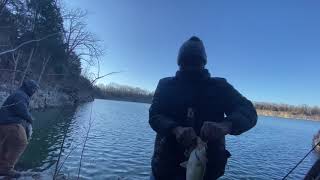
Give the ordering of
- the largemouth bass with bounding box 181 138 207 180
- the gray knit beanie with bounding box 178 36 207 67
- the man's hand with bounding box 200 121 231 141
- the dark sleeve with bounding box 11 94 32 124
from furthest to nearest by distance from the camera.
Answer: the dark sleeve with bounding box 11 94 32 124, the gray knit beanie with bounding box 178 36 207 67, the man's hand with bounding box 200 121 231 141, the largemouth bass with bounding box 181 138 207 180

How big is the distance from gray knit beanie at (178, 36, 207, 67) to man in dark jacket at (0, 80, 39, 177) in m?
5.55

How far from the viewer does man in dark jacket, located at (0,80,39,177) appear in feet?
24.9

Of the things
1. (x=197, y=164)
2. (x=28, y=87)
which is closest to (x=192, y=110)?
(x=197, y=164)

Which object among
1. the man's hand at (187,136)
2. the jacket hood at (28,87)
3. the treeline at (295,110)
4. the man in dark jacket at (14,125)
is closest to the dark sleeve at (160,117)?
the man's hand at (187,136)

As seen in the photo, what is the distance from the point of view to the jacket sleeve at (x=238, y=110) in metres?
2.51

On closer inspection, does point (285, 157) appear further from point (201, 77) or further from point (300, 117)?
point (300, 117)

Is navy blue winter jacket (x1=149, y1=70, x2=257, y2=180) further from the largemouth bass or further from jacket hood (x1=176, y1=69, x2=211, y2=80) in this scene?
the largemouth bass

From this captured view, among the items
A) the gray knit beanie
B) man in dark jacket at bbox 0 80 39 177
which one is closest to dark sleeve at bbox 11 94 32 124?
man in dark jacket at bbox 0 80 39 177

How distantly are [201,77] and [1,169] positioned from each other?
23.0 ft

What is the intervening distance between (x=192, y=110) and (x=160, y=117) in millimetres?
248

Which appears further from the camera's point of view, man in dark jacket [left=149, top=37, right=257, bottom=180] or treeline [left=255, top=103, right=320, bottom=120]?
treeline [left=255, top=103, right=320, bottom=120]

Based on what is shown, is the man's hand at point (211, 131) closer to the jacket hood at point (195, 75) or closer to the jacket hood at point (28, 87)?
the jacket hood at point (195, 75)

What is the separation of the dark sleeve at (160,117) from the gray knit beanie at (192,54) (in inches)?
10.4

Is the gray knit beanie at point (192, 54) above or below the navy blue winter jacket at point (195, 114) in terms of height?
above
